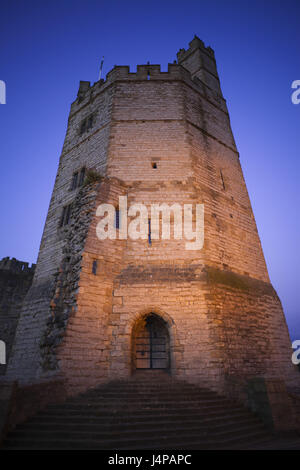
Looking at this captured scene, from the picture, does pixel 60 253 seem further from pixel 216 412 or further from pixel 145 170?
pixel 216 412

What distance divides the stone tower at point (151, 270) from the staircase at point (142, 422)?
1.85ft

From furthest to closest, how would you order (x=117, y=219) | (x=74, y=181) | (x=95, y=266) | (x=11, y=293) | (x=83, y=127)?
(x=11, y=293) < (x=83, y=127) < (x=74, y=181) < (x=117, y=219) < (x=95, y=266)

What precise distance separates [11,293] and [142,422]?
38.4 ft

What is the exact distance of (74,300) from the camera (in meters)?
7.02

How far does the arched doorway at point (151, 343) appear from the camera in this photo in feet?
24.9

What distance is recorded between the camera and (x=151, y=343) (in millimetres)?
7863

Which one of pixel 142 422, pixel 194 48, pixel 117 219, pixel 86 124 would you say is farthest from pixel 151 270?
pixel 194 48

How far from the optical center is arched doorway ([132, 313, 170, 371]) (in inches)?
299

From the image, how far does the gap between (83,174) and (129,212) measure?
3.88m

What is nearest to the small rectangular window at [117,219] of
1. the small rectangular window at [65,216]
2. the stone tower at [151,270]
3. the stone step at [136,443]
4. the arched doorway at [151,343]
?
the stone tower at [151,270]

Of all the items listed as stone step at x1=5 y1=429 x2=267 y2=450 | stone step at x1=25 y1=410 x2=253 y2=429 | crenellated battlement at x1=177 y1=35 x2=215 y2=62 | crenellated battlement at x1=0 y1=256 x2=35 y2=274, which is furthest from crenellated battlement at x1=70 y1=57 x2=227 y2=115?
stone step at x1=5 y1=429 x2=267 y2=450

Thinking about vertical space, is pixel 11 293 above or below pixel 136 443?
above

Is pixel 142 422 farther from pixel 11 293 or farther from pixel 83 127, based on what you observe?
pixel 83 127

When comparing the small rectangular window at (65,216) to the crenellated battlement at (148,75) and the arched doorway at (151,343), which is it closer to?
the arched doorway at (151,343)
